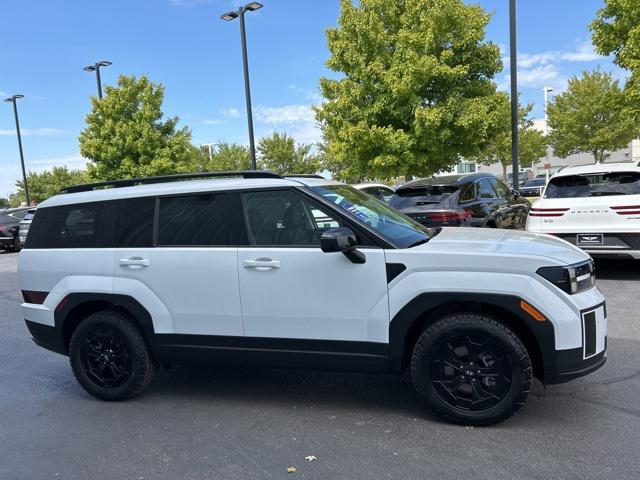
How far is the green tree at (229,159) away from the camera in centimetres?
4553

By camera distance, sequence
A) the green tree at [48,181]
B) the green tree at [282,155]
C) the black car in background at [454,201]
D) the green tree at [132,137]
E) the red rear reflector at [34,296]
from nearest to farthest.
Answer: the red rear reflector at [34,296]
the black car in background at [454,201]
the green tree at [132,137]
the green tree at [282,155]
the green tree at [48,181]

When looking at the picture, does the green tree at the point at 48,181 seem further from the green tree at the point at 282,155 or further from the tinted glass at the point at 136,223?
the tinted glass at the point at 136,223

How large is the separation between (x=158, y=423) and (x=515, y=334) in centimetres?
264

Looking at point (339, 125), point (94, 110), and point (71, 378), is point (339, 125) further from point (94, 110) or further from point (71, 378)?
point (94, 110)

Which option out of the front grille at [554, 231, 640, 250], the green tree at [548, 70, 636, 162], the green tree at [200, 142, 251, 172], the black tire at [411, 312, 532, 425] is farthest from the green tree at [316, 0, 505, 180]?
the green tree at [200, 142, 251, 172]

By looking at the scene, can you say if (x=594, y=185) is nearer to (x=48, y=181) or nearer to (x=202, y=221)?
(x=202, y=221)

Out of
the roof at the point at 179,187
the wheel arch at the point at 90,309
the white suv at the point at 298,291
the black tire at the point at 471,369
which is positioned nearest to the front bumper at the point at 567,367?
the white suv at the point at 298,291

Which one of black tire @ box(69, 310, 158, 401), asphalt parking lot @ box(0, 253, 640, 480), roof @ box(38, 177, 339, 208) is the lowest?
asphalt parking lot @ box(0, 253, 640, 480)

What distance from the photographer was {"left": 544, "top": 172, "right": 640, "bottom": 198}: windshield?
7.63 metres

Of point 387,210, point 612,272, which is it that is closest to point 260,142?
point 612,272

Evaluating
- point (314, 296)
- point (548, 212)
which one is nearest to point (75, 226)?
point (314, 296)

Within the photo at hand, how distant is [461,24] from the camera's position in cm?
1337

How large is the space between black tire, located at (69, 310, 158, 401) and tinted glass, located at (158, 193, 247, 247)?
0.79 metres

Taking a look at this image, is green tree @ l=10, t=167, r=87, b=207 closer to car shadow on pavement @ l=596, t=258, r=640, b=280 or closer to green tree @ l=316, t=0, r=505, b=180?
green tree @ l=316, t=0, r=505, b=180
